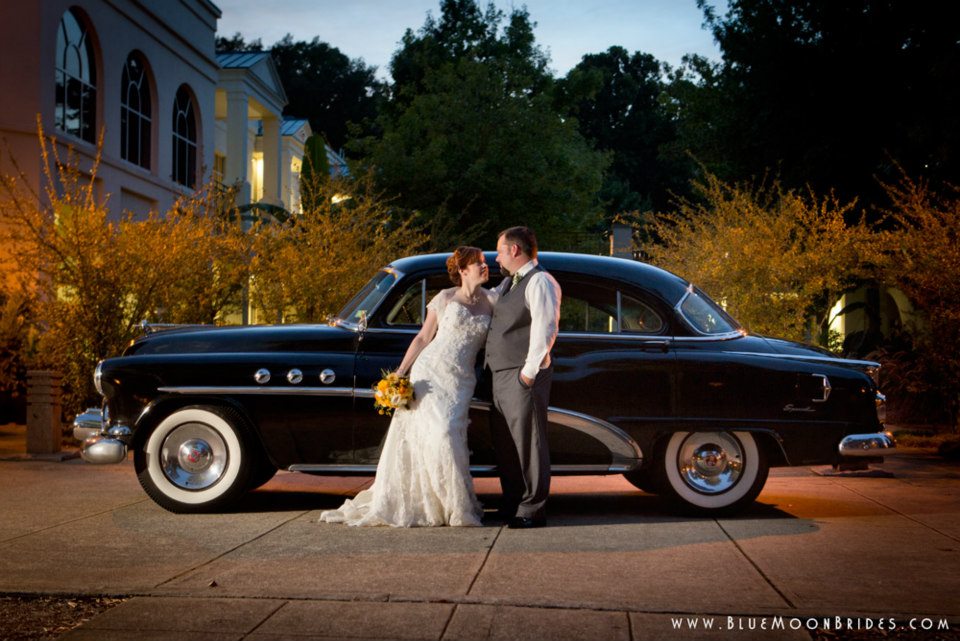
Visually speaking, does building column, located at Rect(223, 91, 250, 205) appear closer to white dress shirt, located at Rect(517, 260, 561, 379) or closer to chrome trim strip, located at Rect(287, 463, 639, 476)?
chrome trim strip, located at Rect(287, 463, 639, 476)

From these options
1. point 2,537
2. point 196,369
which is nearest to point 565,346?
point 196,369

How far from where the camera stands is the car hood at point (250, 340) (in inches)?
334

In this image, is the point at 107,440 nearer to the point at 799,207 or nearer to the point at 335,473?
the point at 335,473

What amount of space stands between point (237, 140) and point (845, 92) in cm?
1773

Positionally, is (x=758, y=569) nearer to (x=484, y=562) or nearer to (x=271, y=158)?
(x=484, y=562)

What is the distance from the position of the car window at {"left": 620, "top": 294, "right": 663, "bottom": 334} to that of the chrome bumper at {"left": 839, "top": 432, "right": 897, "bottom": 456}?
152 centimetres

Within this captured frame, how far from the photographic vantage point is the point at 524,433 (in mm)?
7801

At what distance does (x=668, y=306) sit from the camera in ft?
28.4

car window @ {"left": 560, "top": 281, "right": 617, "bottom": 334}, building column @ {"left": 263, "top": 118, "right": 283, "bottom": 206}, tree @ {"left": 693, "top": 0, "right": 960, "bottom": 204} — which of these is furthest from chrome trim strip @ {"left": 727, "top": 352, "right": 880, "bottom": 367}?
building column @ {"left": 263, "top": 118, "right": 283, "bottom": 206}

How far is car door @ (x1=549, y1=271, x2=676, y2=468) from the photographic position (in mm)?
8328

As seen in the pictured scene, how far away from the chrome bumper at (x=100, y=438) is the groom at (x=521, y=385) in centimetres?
258

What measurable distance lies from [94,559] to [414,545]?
1.80m

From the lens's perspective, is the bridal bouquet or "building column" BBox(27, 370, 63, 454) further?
"building column" BBox(27, 370, 63, 454)

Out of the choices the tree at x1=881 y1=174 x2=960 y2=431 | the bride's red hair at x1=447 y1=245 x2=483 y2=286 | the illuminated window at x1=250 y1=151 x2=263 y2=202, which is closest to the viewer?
the bride's red hair at x1=447 y1=245 x2=483 y2=286
